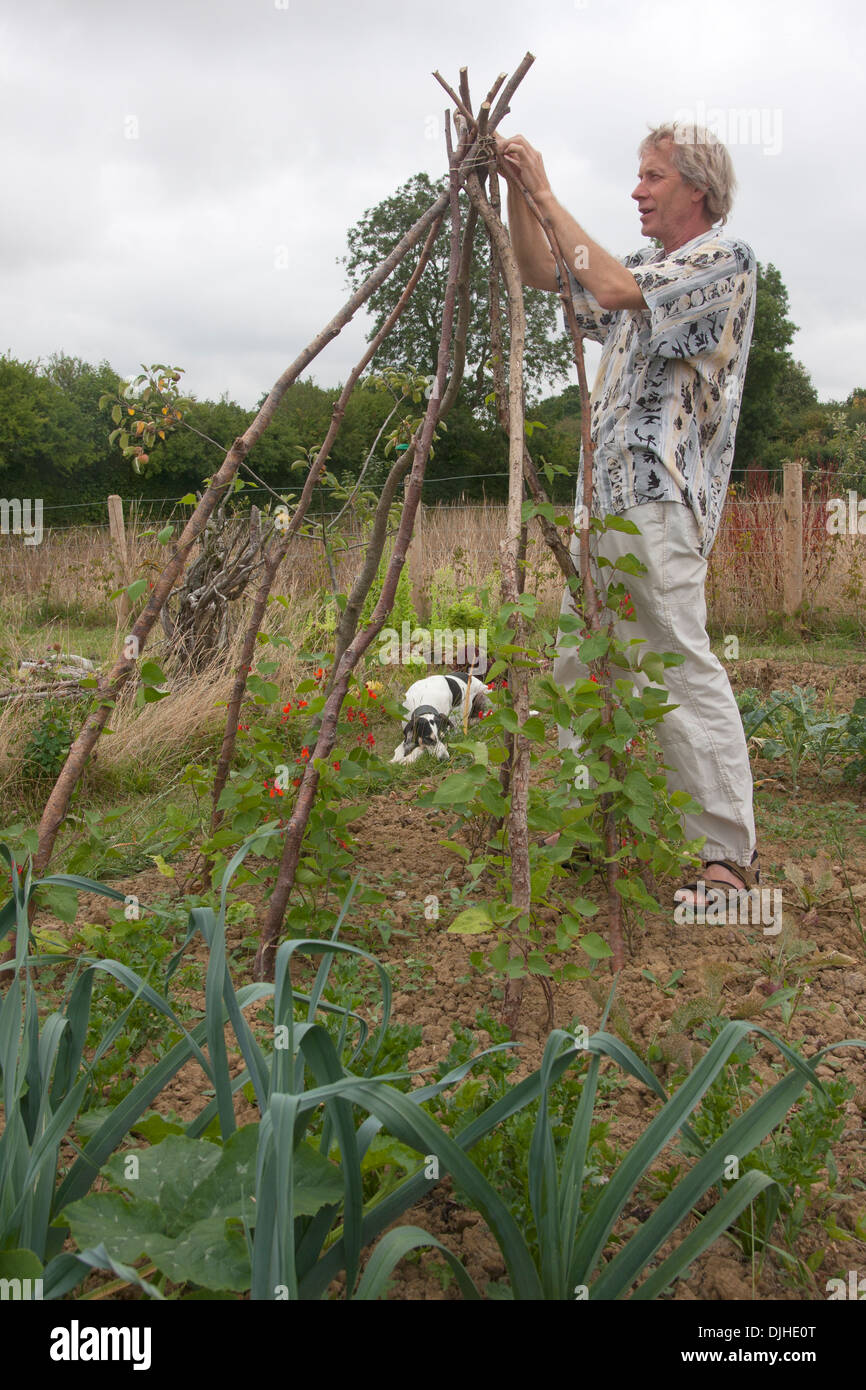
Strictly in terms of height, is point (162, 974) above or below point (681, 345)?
below

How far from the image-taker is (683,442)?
2379mm

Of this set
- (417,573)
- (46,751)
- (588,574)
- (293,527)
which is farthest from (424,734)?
(417,573)

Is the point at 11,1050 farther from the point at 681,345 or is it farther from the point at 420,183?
the point at 420,183

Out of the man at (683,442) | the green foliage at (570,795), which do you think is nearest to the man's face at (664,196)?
the man at (683,442)

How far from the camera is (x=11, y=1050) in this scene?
3.41ft

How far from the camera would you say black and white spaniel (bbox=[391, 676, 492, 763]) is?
434cm

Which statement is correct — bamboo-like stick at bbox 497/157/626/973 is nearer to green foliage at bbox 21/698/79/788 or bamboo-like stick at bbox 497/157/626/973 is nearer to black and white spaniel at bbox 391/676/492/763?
black and white spaniel at bbox 391/676/492/763

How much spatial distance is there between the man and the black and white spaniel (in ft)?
5.81

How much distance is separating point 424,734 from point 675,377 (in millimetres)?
2344

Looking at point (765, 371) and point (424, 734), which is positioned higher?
point (765, 371)

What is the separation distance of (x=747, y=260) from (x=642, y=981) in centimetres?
175

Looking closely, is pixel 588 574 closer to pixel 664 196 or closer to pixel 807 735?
pixel 664 196

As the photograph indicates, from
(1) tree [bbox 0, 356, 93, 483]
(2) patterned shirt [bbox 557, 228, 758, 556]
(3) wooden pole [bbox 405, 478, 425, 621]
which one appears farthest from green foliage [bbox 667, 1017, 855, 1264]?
(1) tree [bbox 0, 356, 93, 483]
